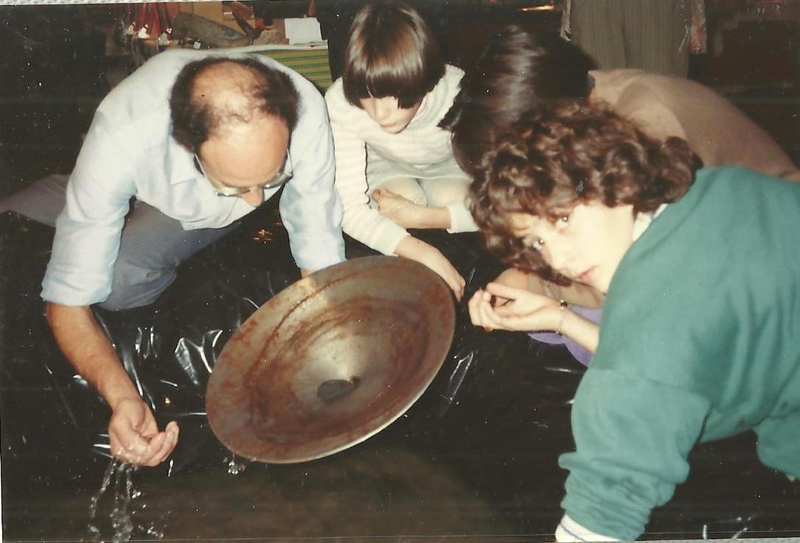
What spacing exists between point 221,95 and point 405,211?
368 millimetres

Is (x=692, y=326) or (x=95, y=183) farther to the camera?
(x=95, y=183)

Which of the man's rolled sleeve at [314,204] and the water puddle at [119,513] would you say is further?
the water puddle at [119,513]

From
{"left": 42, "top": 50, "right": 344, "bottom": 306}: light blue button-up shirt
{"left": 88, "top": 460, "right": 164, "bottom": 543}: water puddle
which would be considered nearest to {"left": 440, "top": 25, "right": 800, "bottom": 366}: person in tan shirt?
{"left": 42, "top": 50, "right": 344, "bottom": 306}: light blue button-up shirt

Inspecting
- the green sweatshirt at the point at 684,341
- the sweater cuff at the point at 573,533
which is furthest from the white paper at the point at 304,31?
the sweater cuff at the point at 573,533

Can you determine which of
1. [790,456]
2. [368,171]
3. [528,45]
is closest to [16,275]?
[368,171]

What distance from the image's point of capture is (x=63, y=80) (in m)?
1.08

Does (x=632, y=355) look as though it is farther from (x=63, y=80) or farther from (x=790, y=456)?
(x=63, y=80)

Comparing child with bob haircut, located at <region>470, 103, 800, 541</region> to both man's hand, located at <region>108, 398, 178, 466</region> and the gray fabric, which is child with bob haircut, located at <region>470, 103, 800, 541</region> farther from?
man's hand, located at <region>108, 398, 178, 466</region>

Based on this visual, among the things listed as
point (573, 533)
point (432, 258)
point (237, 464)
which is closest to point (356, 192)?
point (432, 258)

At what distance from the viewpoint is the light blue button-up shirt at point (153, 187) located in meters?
1.04

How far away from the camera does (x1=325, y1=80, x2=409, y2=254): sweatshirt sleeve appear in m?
1.10

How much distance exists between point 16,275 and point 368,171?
0.64 m

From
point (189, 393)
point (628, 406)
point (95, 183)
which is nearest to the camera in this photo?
point (628, 406)

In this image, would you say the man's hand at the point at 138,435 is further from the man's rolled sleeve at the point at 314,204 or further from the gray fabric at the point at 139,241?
the man's rolled sleeve at the point at 314,204
